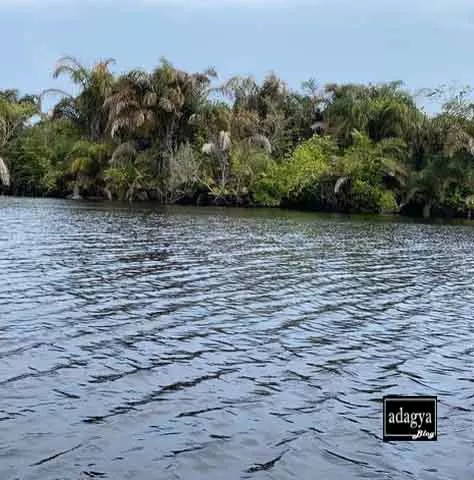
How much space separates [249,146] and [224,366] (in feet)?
155

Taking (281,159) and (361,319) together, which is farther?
(281,159)

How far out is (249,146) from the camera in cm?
5494

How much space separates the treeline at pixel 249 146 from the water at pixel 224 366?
33.3m

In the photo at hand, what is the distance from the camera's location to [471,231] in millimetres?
36062

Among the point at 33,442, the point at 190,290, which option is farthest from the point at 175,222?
the point at 33,442

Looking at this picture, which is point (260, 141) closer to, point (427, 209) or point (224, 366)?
point (427, 209)

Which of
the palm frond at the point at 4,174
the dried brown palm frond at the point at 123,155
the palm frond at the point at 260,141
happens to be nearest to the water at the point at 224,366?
the palm frond at the point at 260,141

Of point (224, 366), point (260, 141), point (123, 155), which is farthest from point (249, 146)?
point (224, 366)

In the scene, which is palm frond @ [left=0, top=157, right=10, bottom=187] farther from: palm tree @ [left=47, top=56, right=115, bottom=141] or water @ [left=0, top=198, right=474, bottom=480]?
water @ [left=0, top=198, right=474, bottom=480]

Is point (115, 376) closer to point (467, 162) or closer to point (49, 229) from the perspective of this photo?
point (49, 229)

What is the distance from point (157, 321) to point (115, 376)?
3.01m

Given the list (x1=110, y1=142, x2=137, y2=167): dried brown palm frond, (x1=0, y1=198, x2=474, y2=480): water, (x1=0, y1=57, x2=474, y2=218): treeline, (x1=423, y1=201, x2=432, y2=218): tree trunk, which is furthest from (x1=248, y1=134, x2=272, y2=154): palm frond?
(x1=0, y1=198, x2=474, y2=480): water

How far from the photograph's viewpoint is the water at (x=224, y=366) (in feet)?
19.6

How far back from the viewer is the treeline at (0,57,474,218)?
168 feet
